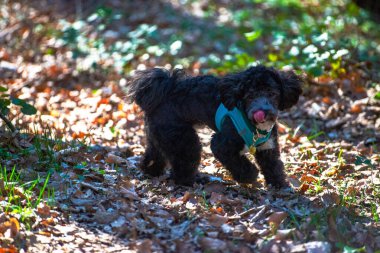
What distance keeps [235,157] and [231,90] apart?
2.18ft

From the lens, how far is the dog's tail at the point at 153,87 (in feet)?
19.2

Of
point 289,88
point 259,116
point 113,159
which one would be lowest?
point 113,159

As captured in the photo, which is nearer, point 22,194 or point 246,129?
point 22,194

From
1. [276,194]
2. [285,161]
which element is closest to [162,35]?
[285,161]

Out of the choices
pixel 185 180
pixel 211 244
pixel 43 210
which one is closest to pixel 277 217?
pixel 211 244

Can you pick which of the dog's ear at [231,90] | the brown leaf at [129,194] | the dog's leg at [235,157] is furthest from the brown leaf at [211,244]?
the dog's ear at [231,90]

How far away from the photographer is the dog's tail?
585 cm

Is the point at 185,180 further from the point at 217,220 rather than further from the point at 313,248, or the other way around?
the point at 313,248

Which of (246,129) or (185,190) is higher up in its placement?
(246,129)

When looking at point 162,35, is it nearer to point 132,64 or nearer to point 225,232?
point 132,64

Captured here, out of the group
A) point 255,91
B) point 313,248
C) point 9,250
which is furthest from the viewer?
point 255,91

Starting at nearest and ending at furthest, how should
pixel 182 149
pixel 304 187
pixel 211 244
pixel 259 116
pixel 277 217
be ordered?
pixel 211 244 < pixel 277 217 < pixel 259 116 < pixel 304 187 < pixel 182 149

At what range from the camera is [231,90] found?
208 inches

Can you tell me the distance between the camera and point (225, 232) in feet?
14.5
